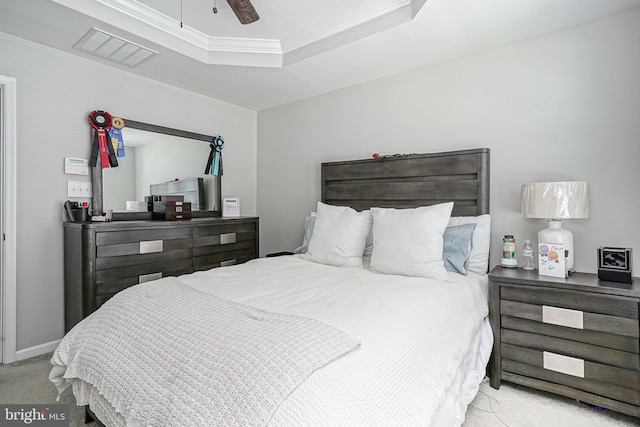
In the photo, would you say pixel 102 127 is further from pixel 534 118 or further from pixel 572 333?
pixel 572 333

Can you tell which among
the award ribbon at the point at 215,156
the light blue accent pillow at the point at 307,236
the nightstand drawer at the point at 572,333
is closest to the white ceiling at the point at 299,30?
the award ribbon at the point at 215,156

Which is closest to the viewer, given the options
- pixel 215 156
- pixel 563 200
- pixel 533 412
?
pixel 533 412

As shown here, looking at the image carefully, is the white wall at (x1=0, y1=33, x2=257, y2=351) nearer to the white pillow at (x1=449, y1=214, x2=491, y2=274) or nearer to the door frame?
the door frame

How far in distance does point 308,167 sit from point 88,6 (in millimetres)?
2312

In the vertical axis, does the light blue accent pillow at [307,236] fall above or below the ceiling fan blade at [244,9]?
Result: below

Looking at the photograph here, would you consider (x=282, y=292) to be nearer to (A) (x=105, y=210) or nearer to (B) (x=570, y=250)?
(B) (x=570, y=250)

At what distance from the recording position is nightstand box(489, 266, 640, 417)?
1.77 meters

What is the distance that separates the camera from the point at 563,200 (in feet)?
6.72

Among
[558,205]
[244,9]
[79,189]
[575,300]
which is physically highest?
[244,9]

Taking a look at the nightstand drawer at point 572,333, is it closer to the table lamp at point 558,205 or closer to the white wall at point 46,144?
the table lamp at point 558,205

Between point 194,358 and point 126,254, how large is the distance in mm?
1914

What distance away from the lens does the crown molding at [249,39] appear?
2291 millimetres

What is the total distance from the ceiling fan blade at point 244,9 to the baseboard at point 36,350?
290cm

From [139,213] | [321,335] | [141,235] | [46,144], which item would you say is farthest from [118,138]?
[321,335]
